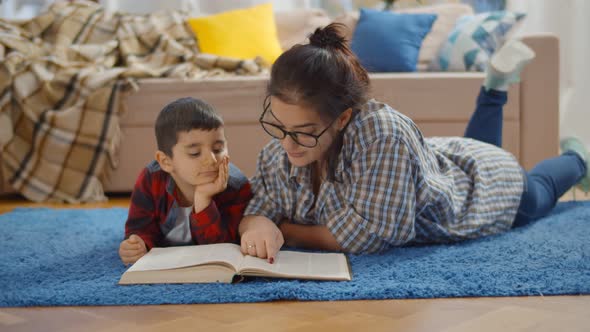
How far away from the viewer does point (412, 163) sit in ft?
5.51

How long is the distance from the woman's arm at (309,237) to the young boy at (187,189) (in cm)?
13

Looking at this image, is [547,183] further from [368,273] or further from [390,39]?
[390,39]

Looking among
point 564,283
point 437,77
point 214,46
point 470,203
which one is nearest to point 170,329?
point 564,283

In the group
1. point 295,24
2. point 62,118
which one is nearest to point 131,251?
point 62,118

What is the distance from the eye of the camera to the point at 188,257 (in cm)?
155

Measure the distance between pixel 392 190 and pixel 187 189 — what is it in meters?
0.52

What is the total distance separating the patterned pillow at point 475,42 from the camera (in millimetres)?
3240

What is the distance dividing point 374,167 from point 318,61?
276 mm

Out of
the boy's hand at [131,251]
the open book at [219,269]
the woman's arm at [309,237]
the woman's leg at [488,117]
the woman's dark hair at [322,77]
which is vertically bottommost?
the woman's arm at [309,237]

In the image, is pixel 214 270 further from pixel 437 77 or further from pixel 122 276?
pixel 437 77

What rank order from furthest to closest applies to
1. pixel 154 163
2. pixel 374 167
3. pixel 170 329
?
pixel 154 163, pixel 374 167, pixel 170 329

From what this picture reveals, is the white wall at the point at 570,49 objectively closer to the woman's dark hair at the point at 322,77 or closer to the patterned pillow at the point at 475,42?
the patterned pillow at the point at 475,42

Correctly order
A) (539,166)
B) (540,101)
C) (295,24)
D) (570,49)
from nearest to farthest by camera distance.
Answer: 1. (539,166)
2. (540,101)
3. (295,24)
4. (570,49)

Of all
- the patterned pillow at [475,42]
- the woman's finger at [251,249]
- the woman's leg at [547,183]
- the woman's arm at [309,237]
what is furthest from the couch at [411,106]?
the woman's finger at [251,249]
